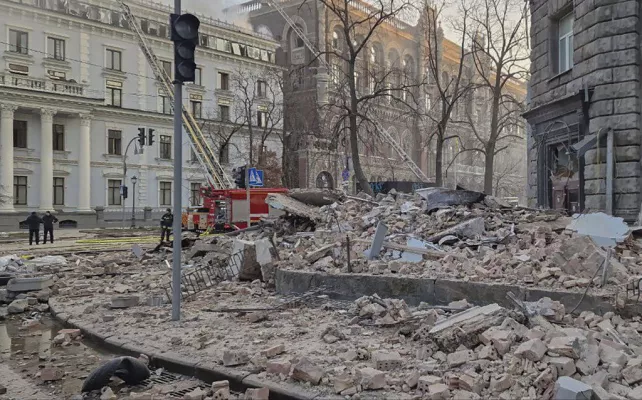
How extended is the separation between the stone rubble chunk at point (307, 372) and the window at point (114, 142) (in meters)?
42.7

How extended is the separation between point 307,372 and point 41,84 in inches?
1612

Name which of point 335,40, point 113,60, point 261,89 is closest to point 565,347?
point 113,60

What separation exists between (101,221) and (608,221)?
39.1m

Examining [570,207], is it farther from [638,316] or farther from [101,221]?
[101,221]

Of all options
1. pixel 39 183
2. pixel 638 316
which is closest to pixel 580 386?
pixel 638 316

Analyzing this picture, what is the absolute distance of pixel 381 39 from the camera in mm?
58188

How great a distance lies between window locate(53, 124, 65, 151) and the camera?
40875mm

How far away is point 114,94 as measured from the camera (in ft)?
147

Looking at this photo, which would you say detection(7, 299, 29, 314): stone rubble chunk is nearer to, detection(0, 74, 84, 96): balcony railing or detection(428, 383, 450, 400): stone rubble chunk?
detection(428, 383, 450, 400): stone rubble chunk

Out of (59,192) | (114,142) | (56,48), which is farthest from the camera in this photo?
(114,142)

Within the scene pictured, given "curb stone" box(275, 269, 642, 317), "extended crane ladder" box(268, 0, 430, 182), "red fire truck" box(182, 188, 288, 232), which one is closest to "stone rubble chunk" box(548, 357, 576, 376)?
"curb stone" box(275, 269, 642, 317)

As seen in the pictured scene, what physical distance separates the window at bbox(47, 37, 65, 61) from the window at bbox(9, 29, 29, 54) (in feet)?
5.00

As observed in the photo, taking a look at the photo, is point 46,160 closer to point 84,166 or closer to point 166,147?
point 84,166

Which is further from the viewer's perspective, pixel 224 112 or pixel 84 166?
pixel 224 112
